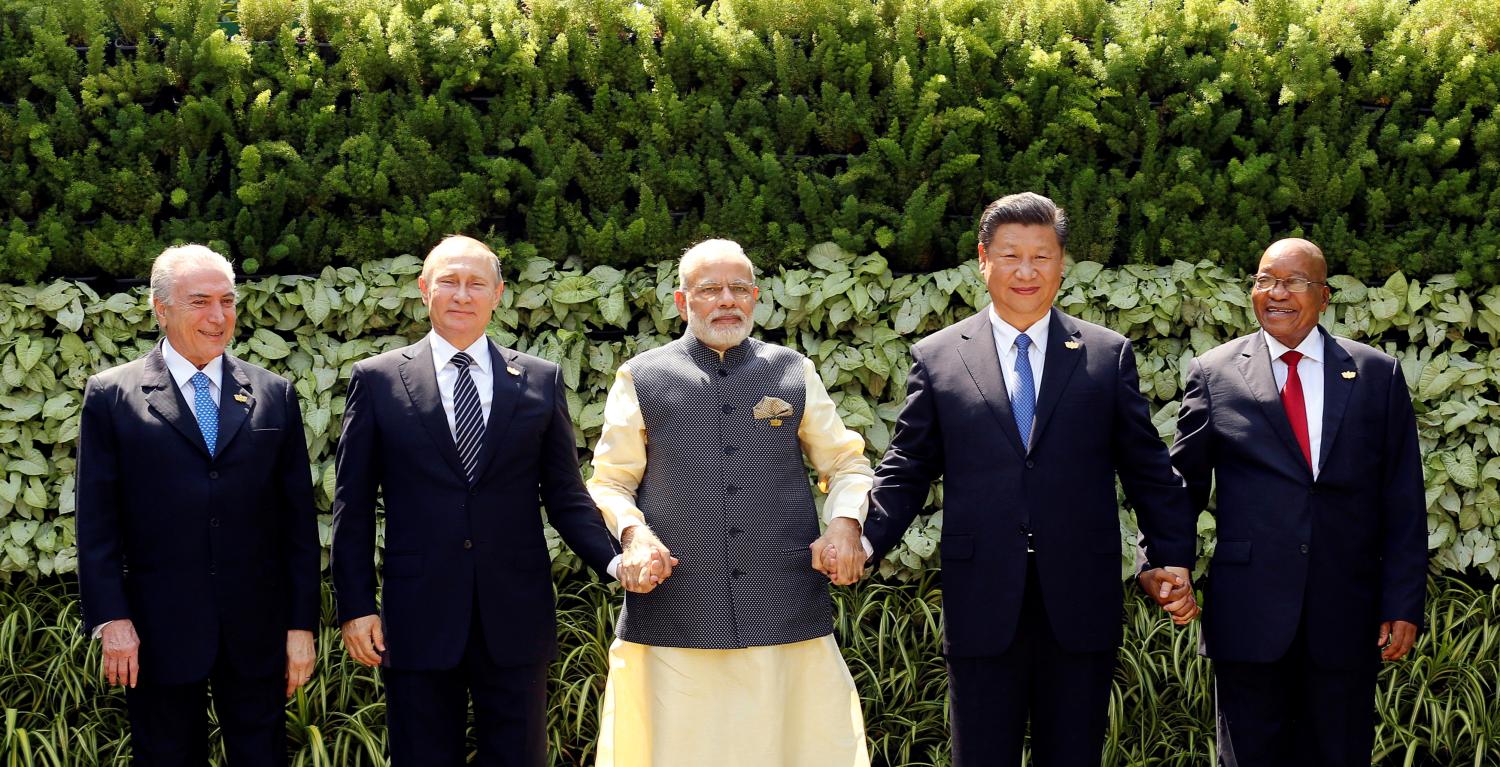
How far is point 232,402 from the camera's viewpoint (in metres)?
3.70

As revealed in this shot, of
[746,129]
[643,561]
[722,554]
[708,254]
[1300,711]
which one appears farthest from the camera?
[746,129]

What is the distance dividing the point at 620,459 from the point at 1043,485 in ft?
3.62

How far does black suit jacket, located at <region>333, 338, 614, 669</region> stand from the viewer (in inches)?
140

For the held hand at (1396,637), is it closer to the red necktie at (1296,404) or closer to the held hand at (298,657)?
the red necktie at (1296,404)

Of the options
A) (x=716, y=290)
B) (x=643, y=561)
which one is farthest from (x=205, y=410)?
(x=716, y=290)

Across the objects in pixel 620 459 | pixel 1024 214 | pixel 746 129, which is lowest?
pixel 620 459

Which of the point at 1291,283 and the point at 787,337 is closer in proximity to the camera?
the point at 1291,283

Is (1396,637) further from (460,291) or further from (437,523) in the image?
(460,291)

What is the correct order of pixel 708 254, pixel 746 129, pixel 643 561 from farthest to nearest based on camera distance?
pixel 746 129, pixel 708 254, pixel 643 561

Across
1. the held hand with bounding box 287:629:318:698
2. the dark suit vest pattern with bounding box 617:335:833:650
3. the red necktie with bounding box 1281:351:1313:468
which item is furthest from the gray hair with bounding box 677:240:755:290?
the red necktie with bounding box 1281:351:1313:468

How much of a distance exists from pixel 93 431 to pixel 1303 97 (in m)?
4.05

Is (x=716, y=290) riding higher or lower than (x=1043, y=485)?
higher

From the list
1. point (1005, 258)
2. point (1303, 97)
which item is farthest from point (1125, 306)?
point (1005, 258)

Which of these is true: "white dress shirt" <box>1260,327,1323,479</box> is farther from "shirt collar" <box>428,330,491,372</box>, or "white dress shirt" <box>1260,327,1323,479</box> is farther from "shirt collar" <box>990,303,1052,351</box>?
"shirt collar" <box>428,330,491,372</box>
